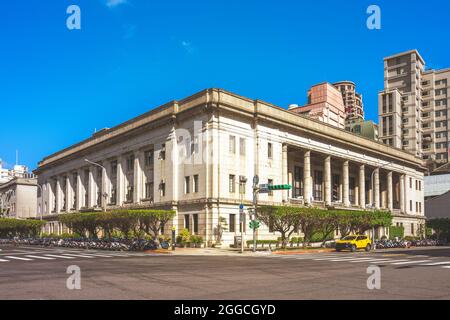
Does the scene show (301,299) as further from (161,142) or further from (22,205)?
(22,205)

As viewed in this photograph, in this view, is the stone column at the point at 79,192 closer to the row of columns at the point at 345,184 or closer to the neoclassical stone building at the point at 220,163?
the neoclassical stone building at the point at 220,163

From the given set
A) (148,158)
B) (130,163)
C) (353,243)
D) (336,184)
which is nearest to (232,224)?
(353,243)

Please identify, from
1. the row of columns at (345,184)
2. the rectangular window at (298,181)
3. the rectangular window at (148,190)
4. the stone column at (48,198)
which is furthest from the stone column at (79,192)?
the row of columns at (345,184)

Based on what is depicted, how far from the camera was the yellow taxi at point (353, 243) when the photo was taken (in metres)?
46.4

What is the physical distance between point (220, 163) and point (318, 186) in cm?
2497

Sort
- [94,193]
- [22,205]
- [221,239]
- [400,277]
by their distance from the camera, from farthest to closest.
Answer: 1. [22,205]
2. [94,193]
3. [221,239]
4. [400,277]

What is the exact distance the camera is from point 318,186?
70.8m

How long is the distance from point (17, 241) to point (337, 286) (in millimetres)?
66279

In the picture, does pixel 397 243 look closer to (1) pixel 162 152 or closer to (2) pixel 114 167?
(1) pixel 162 152

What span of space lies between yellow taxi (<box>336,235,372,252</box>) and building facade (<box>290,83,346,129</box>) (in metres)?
79.0

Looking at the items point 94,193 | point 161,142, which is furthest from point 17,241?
point 161,142

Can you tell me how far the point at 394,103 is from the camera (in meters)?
130

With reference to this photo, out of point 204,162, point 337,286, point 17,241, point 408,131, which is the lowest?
point 17,241

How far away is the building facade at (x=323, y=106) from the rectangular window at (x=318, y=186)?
183ft
